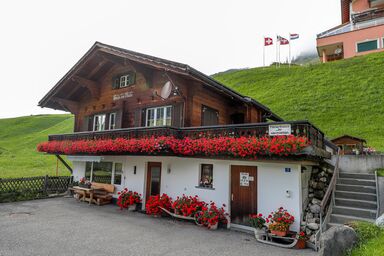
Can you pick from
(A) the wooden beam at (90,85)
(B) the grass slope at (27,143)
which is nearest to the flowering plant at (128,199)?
(A) the wooden beam at (90,85)

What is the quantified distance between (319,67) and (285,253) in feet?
138

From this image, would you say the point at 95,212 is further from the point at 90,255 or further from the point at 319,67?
the point at 319,67

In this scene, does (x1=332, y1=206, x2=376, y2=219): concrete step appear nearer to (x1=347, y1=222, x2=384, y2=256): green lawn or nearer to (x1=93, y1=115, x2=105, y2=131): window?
(x1=347, y1=222, x2=384, y2=256): green lawn

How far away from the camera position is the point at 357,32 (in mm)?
35312

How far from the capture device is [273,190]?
9.51 metres

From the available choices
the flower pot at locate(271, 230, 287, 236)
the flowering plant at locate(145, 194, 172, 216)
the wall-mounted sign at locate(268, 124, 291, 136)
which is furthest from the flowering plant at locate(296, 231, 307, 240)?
the flowering plant at locate(145, 194, 172, 216)

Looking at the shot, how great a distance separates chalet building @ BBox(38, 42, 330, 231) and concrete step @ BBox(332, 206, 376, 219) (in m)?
A: 1.30

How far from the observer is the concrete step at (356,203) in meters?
9.84

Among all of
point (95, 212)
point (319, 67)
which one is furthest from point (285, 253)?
point (319, 67)

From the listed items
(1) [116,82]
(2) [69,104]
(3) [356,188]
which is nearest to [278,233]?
(3) [356,188]

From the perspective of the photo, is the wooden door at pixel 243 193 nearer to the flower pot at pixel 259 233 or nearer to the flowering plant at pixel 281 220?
the flower pot at pixel 259 233

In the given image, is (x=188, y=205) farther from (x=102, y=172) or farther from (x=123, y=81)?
(x=123, y=81)

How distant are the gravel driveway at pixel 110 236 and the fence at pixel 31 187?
276 centimetres

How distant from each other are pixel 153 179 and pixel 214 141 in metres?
5.48
